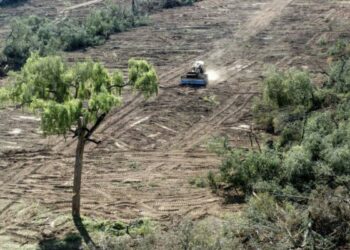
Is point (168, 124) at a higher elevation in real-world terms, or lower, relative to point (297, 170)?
lower

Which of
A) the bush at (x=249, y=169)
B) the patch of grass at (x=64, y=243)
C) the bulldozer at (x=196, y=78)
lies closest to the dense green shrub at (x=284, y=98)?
the bush at (x=249, y=169)

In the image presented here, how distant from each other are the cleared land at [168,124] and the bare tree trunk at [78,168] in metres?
0.41

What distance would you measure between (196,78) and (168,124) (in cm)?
464

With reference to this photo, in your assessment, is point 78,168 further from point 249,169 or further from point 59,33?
point 59,33

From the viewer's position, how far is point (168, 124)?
77.7ft

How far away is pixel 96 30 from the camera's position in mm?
35438

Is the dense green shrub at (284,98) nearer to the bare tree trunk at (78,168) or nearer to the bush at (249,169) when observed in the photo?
the bush at (249,169)

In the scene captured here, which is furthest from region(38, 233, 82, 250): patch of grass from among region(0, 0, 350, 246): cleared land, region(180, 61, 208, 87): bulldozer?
region(180, 61, 208, 87): bulldozer

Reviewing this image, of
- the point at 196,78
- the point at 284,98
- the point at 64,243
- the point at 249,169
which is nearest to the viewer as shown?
the point at 64,243

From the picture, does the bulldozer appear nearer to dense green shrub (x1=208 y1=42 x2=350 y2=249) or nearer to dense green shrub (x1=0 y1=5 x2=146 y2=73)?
dense green shrub (x1=208 y1=42 x2=350 y2=249)

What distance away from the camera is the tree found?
1495 cm

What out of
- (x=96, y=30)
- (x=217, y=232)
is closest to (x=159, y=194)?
(x=217, y=232)

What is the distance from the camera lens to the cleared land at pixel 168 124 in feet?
58.6

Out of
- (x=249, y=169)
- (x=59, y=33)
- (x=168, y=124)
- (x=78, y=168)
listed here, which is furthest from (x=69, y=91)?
(x=59, y=33)
